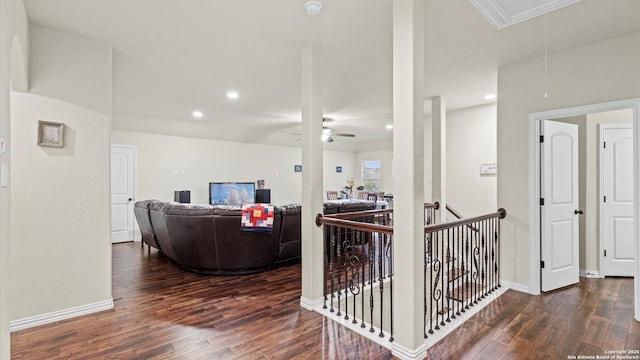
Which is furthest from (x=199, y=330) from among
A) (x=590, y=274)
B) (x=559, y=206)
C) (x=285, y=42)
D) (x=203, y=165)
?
(x=203, y=165)

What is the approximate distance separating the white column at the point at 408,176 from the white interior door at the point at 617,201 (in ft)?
11.4

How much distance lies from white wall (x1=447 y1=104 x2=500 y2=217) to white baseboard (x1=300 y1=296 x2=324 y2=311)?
11.8ft

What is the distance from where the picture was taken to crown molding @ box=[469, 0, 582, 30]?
2.36 m

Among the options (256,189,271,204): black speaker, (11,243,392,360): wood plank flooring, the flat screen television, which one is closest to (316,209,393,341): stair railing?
(11,243,392,360): wood plank flooring

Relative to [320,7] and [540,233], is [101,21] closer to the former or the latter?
[320,7]

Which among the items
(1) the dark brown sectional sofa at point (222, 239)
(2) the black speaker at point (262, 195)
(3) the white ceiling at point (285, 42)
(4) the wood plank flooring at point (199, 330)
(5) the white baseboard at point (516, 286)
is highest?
(3) the white ceiling at point (285, 42)

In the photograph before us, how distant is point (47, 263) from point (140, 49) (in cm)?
223

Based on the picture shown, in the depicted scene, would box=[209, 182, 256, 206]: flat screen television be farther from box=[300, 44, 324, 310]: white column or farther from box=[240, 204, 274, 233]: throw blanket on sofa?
box=[300, 44, 324, 310]: white column

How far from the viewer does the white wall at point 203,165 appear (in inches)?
266

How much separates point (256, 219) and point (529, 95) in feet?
11.7

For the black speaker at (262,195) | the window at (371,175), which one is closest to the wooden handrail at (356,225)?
the black speaker at (262,195)

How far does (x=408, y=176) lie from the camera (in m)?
2.08

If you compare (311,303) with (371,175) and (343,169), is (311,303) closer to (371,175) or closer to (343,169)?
(371,175)

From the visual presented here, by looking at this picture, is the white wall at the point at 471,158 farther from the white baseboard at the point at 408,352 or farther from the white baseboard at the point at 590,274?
the white baseboard at the point at 408,352
